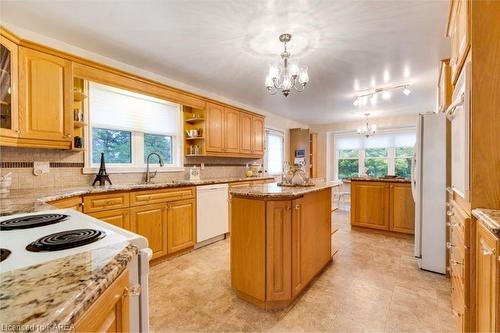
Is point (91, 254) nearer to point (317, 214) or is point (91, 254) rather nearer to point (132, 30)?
point (317, 214)

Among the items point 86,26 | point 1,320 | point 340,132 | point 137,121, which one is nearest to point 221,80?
point 137,121

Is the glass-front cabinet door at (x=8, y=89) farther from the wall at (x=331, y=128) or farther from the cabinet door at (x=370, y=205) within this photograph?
the wall at (x=331, y=128)

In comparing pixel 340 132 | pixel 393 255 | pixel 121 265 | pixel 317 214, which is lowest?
pixel 393 255

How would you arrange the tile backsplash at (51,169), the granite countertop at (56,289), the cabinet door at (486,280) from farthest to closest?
1. the tile backsplash at (51,169)
2. the cabinet door at (486,280)
3. the granite countertop at (56,289)

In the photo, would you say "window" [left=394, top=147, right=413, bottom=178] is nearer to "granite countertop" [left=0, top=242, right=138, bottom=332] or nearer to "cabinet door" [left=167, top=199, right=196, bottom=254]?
"cabinet door" [left=167, top=199, right=196, bottom=254]

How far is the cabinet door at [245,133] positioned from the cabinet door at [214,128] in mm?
538

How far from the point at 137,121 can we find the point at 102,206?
1.39 meters

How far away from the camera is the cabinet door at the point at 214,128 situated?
3865 millimetres

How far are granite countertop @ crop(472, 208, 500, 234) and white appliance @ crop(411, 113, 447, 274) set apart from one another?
1.66 meters

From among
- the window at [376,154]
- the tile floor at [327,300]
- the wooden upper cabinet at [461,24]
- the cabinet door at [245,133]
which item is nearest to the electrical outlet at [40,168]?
the tile floor at [327,300]

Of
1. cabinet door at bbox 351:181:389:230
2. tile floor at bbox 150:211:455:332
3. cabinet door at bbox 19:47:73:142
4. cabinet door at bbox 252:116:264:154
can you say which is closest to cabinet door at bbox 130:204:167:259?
tile floor at bbox 150:211:455:332

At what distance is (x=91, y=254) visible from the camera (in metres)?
0.72

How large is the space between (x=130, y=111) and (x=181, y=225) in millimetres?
1698

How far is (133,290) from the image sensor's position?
0.82m
